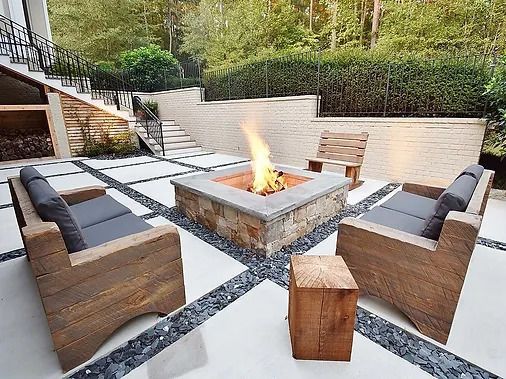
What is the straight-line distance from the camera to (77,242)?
149cm

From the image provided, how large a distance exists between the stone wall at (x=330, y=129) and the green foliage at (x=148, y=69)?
5.33ft

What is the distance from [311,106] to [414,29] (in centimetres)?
450

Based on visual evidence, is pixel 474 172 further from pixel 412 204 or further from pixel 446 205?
pixel 446 205

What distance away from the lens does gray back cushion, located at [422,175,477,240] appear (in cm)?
152

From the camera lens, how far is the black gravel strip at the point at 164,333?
1.43 m

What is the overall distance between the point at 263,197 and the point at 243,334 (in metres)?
1.33

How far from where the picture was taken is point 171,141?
8.42 metres

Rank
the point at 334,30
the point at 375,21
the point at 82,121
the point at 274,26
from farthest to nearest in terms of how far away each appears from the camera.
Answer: the point at 274,26 < the point at 334,30 < the point at 375,21 < the point at 82,121

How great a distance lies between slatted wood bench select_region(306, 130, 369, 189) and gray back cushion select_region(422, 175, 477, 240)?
2.47 metres

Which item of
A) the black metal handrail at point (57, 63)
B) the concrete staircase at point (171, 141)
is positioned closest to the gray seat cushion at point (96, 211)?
the concrete staircase at point (171, 141)

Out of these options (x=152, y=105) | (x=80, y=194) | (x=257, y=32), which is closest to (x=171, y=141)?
(x=152, y=105)

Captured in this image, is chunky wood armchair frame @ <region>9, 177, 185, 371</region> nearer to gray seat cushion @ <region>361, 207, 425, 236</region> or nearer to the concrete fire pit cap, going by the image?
the concrete fire pit cap

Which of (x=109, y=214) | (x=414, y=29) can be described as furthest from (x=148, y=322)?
(x=414, y=29)

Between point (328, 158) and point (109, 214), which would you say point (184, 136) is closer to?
point (328, 158)
